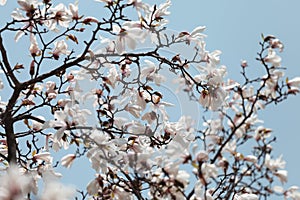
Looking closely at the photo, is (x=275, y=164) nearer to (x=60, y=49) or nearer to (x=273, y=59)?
(x=273, y=59)

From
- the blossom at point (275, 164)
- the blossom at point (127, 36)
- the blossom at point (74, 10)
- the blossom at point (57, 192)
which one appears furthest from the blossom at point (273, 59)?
the blossom at point (57, 192)

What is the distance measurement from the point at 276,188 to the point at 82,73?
92 cm

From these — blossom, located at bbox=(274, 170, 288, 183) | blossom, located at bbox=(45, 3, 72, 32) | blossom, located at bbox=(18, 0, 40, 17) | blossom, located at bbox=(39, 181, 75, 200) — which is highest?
blossom, located at bbox=(45, 3, 72, 32)

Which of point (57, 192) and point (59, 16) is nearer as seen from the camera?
point (57, 192)

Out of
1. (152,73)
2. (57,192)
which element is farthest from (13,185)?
(152,73)

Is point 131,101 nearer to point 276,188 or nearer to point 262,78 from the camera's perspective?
point 262,78

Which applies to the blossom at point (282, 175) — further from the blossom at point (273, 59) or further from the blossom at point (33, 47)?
the blossom at point (33, 47)

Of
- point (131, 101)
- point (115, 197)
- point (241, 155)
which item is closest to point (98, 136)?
point (115, 197)

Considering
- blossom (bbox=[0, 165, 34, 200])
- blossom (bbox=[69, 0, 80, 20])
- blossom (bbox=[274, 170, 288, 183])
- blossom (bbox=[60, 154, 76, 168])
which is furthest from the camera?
blossom (bbox=[69, 0, 80, 20])

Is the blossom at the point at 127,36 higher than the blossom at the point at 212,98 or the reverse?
higher

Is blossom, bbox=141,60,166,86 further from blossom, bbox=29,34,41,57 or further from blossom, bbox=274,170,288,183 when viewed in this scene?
blossom, bbox=274,170,288,183

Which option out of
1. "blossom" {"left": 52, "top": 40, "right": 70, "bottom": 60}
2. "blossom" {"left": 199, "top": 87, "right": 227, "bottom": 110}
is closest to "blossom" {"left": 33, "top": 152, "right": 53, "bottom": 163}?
"blossom" {"left": 52, "top": 40, "right": 70, "bottom": 60}

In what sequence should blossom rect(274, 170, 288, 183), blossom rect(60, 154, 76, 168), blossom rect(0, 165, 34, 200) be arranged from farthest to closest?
1. blossom rect(274, 170, 288, 183)
2. blossom rect(60, 154, 76, 168)
3. blossom rect(0, 165, 34, 200)

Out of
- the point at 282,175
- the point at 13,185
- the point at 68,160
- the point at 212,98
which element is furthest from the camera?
the point at 212,98
